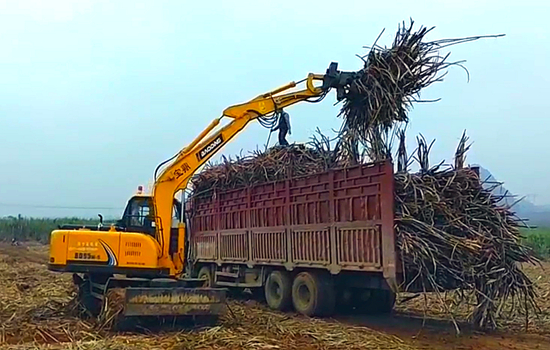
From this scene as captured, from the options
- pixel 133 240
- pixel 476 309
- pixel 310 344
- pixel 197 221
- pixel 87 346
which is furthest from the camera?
pixel 197 221

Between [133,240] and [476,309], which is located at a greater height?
[133,240]

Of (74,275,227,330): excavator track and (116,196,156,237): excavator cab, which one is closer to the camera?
(74,275,227,330): excavator track

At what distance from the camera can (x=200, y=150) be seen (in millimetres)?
14680

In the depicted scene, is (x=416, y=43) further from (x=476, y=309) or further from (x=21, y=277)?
(x=21, y=277)

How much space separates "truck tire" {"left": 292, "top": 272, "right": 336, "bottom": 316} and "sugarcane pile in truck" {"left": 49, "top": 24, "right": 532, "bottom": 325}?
0.9 inches

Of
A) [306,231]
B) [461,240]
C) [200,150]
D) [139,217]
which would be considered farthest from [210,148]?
[461,240]

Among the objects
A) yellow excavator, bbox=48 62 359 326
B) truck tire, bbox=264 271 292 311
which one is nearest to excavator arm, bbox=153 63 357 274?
yellow excavator, bbox=48 62 359 326

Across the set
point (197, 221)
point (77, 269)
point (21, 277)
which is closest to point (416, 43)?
point (77, 269)

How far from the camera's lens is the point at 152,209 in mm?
14164

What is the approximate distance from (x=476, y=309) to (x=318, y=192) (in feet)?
10.6

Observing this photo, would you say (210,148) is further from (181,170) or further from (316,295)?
(316,295)

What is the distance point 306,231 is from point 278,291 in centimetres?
184

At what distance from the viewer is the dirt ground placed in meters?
9.99

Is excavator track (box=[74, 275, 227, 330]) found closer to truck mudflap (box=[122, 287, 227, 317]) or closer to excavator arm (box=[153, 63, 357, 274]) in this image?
truck mudflap (box=[122, 287, 227, 317])
